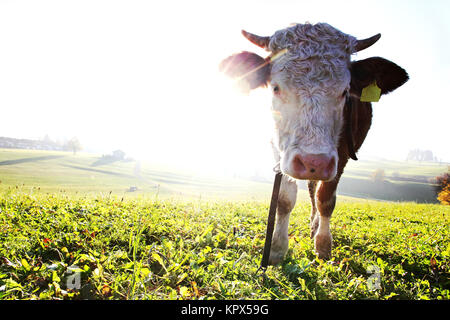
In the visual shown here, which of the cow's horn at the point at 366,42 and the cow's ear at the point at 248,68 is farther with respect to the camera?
the cow's ear at the point at 248,68

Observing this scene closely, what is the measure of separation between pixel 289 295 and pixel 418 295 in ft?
4.37

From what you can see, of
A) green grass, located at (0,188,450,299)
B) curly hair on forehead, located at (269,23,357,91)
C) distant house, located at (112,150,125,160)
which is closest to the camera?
green grass, located at (0,188,450,299)

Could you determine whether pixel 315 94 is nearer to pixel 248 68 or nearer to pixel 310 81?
pixel 310 81

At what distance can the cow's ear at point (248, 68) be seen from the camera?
352 cm

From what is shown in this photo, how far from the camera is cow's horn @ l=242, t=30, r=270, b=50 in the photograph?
3598 mm

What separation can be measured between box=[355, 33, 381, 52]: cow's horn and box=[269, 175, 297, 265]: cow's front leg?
2081 mm

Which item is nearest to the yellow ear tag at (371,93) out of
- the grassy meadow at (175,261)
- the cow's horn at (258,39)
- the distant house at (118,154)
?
the cow's horn at (258,39)

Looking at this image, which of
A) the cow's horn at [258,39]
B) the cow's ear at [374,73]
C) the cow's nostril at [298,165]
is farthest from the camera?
the cow's horn at [258,39]

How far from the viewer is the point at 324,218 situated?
148 inches

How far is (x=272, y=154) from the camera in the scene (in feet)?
12.4

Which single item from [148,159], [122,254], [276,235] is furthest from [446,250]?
[148,159]

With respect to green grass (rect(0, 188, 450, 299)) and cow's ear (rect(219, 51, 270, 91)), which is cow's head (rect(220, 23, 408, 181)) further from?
green grass (rect(0, 188, 450, 299))

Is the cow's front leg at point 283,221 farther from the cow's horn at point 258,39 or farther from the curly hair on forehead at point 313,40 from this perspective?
the cow's horn at point 258,39

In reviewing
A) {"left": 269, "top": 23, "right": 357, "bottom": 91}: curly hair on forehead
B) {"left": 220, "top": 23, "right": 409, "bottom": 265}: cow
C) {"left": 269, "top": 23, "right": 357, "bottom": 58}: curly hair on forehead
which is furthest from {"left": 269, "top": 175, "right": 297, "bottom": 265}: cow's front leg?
{"left": 269, "top": 23, "right": 357, "bottom": 58}: curly hair on forehead
